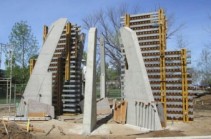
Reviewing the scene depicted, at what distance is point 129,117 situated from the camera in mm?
16438

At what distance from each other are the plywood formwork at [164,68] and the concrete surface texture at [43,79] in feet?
14.9

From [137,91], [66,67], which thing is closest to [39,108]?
[66,67]

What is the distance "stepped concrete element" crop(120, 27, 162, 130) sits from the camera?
15367 millimetres

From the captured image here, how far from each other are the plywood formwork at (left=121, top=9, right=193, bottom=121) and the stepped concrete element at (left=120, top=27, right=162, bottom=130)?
7.09 feet

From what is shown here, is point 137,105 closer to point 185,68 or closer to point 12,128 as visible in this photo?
point 185,68

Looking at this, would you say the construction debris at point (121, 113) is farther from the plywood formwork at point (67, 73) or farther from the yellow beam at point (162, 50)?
the plywood formwork at point (67, 73)

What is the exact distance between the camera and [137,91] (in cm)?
1614

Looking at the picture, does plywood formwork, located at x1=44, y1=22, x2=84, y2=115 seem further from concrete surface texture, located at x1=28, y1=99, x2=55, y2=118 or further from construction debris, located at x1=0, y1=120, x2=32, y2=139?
construction debris, located at x1=0, y1=120, x2=32, y2=139

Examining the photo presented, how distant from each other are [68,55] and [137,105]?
287 inches

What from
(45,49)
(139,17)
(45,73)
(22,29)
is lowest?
(45,73)

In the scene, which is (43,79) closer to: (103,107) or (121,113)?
(103,107)

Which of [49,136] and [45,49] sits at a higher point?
[45,49]

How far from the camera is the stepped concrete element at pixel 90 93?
14219 mm

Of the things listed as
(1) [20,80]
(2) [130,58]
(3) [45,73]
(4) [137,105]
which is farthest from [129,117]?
(1) [20,80]
